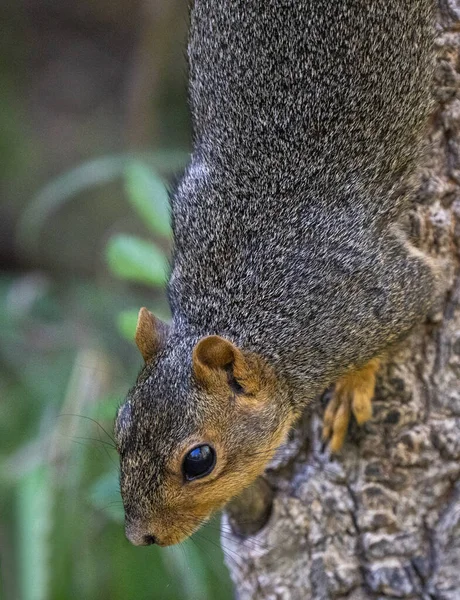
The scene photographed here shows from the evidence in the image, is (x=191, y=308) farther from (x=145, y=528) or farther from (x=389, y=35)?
(x=389, y=35)

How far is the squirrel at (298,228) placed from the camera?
1657mm

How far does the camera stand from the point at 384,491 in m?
1.74

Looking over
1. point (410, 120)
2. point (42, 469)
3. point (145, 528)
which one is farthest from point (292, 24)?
point (42, 469)

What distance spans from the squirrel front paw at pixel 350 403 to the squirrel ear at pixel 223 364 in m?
0.21

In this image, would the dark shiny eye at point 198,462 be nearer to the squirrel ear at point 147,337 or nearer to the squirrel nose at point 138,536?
the squirrel nose at point 138,536

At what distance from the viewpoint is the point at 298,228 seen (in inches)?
67.4

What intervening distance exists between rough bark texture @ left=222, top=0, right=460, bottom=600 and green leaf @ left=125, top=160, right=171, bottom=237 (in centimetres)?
67

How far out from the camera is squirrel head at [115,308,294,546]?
1562 mm

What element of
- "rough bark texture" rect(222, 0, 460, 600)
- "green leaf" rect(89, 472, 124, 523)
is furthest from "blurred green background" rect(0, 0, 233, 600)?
"rough bark texture" rect(222, 0, 460, 600)

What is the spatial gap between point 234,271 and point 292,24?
497 mm

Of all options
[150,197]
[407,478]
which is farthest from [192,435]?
[150,197]

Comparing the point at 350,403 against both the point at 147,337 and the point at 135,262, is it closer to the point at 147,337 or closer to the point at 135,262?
the point at 147,337

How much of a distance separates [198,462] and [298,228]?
50cm

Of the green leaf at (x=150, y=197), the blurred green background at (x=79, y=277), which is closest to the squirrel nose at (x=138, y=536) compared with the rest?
the blurred green background at (x=79, y=277)
